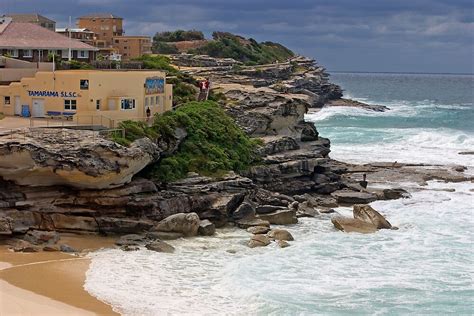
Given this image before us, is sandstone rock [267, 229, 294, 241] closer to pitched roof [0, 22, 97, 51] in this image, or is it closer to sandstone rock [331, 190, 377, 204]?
sandstone rock [331, 190, 377, 204]

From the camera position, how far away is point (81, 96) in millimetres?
37562

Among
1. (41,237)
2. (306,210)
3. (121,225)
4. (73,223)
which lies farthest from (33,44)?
(306,210)

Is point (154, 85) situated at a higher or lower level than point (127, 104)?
higher

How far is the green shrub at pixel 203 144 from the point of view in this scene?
36.6 meters

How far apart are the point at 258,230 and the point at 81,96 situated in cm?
1144

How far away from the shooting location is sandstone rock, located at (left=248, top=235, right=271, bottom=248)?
3196cm

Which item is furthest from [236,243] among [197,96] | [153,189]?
[197,96]

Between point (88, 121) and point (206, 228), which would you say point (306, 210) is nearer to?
point (206, 228)

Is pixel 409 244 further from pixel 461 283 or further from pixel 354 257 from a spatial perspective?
pixel 461 283

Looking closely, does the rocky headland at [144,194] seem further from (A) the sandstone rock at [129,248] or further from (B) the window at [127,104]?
(B) the window at [127,104]

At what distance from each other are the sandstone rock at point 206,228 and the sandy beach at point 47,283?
4.28 metres

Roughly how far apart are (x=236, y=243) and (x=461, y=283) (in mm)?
9667

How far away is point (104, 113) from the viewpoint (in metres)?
37.4

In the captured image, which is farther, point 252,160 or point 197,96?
point 197,96
